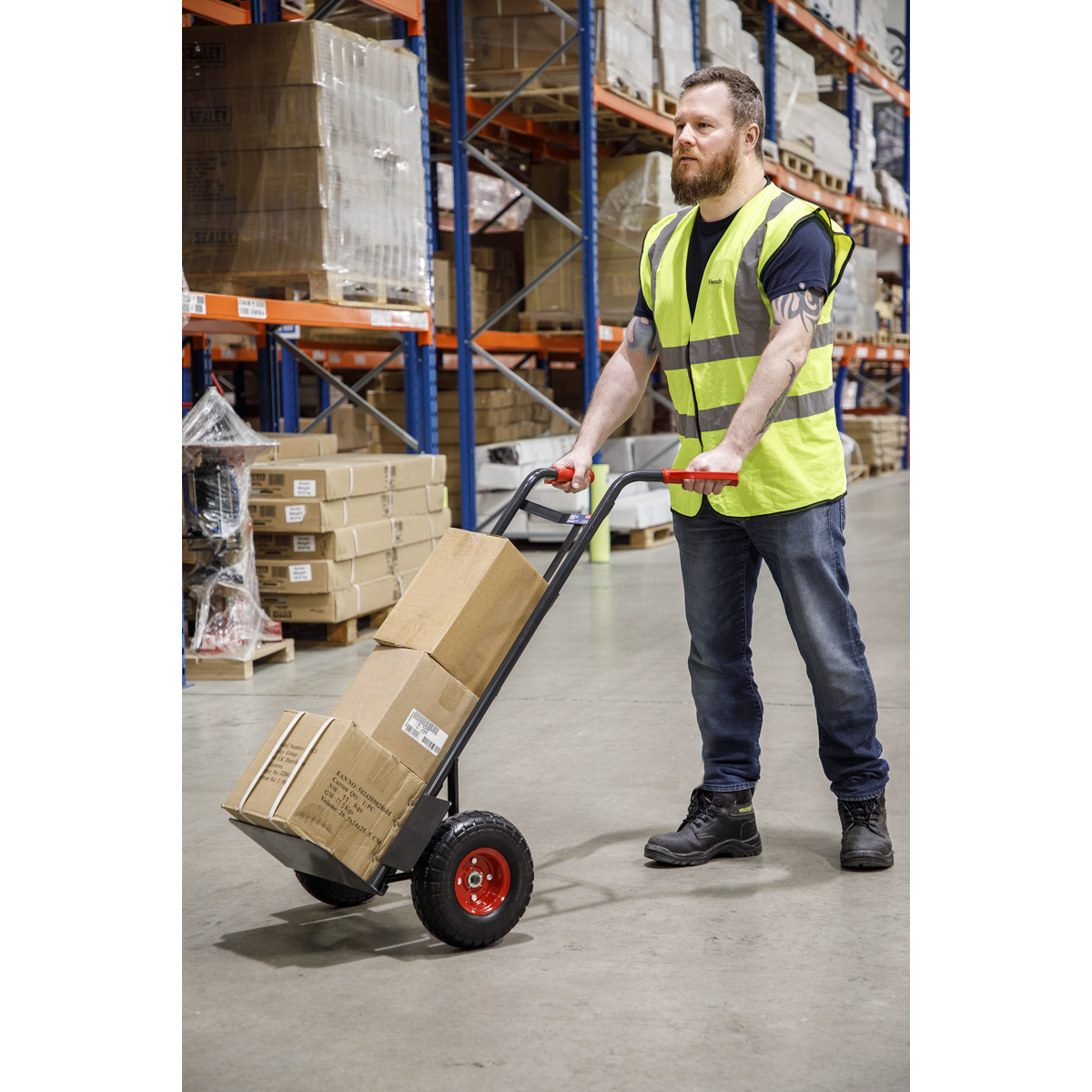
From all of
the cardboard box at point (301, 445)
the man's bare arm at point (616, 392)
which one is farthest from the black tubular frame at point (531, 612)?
the cardboard box at point (301, 445)

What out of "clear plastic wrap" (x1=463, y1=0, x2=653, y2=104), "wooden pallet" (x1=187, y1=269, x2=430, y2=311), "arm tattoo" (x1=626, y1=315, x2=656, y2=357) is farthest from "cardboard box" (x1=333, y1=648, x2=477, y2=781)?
"clear plastic wrap" (x1=463, y1=0, x2=653, y2=104)

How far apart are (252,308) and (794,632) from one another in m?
3.30

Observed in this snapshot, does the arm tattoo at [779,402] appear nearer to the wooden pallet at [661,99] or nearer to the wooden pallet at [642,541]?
the wooden pallet at [642,541]

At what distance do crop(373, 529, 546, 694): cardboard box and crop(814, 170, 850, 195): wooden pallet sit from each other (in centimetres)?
1178

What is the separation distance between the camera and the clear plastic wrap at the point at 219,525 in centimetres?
540

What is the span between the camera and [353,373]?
637 inches

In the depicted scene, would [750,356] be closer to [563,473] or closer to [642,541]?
[563,473]

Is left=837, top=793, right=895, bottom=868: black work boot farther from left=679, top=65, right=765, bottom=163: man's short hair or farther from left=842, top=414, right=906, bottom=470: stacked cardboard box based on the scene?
left=842, top=414, right=906, bottom=470: stacked cardboard box

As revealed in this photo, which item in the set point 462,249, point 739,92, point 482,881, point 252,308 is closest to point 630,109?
point 462,249

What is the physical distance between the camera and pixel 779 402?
303cm

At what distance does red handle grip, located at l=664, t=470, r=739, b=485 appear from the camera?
2.79 m

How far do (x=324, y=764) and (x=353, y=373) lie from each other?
14.0 metres

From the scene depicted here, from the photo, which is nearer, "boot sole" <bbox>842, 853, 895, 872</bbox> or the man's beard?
the man's beard

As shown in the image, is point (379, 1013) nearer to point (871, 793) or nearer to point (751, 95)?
point (871, 793)
